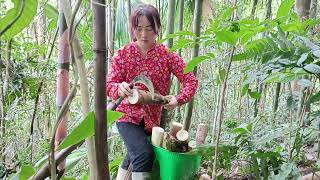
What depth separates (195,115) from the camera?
11.5 ft

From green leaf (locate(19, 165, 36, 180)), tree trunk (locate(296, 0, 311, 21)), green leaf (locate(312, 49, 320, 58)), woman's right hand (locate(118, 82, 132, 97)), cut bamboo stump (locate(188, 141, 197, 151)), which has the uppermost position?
tree trunk (locate(296, 0, 311, 21))

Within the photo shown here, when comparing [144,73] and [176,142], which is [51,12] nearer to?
[144,73]

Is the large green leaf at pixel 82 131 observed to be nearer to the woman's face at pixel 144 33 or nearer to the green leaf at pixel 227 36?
the green leaf at pixel 227 36

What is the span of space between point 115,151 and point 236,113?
151cm

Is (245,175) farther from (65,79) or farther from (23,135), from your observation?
(23,135)

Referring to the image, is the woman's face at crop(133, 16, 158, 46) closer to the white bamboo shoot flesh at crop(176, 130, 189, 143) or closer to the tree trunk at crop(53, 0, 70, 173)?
the white bamboo shoot flesh at crop(176, 130, 189, 143)

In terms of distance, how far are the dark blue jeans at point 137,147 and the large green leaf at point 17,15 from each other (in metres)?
0.99

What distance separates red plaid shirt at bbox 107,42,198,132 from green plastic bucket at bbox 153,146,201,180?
0.23 m

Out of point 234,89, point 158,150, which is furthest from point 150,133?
point 234,89

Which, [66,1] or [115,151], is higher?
[66,1]

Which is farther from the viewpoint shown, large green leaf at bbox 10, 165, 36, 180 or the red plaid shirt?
the red plaid shirt

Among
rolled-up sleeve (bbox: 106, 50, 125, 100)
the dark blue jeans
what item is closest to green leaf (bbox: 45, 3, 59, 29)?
rolled-up sleeve (bbox: 106, 50, 125, 100)

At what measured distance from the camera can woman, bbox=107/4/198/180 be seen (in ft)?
4.81

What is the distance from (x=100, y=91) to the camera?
360mm
